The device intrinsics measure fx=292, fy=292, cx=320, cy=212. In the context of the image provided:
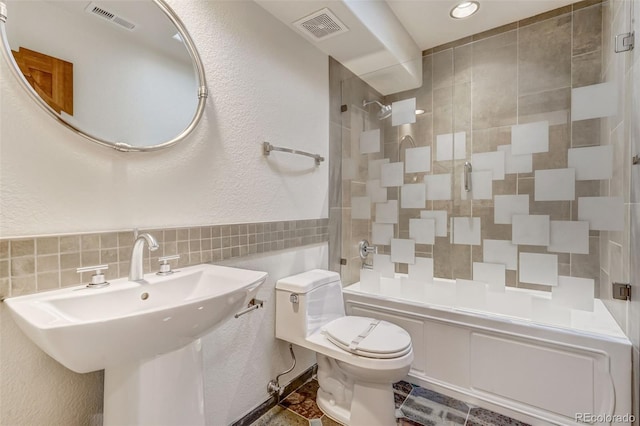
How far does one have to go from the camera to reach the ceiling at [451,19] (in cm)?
196

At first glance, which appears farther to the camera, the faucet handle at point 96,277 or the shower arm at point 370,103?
the shower arm at point 370,103

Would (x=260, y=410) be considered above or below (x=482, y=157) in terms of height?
below

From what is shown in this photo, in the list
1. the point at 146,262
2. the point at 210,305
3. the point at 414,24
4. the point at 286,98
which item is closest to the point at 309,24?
the point at 286,98

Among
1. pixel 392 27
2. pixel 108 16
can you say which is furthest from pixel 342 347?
pixel 392 27

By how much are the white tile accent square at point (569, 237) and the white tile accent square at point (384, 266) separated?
90cm

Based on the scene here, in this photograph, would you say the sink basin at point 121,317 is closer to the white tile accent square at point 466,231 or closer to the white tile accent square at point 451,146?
the white tile accent square at point 466,231

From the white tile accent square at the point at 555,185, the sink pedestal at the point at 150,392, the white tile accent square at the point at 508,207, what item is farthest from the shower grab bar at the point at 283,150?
the white tile accent square at the point at 555,185

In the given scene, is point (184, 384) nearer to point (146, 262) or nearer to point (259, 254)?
point (146, 262)

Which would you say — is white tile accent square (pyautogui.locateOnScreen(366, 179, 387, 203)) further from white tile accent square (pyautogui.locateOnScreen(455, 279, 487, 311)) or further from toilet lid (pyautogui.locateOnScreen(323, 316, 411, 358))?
toilet lid (pyautogui.locateOnScreen(323, 316, 411, 358))

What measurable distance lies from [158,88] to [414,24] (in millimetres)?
1900

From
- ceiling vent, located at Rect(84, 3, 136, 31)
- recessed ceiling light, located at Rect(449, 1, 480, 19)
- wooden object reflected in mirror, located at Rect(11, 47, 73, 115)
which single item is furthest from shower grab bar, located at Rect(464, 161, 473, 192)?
wooden object reflected in mirror, located at Rect(11, 47, 73, 115)

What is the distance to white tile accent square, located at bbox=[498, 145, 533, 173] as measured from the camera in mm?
1695

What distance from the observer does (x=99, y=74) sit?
1034 mm

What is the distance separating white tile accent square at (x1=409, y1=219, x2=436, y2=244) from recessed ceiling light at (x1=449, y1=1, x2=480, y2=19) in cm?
146
